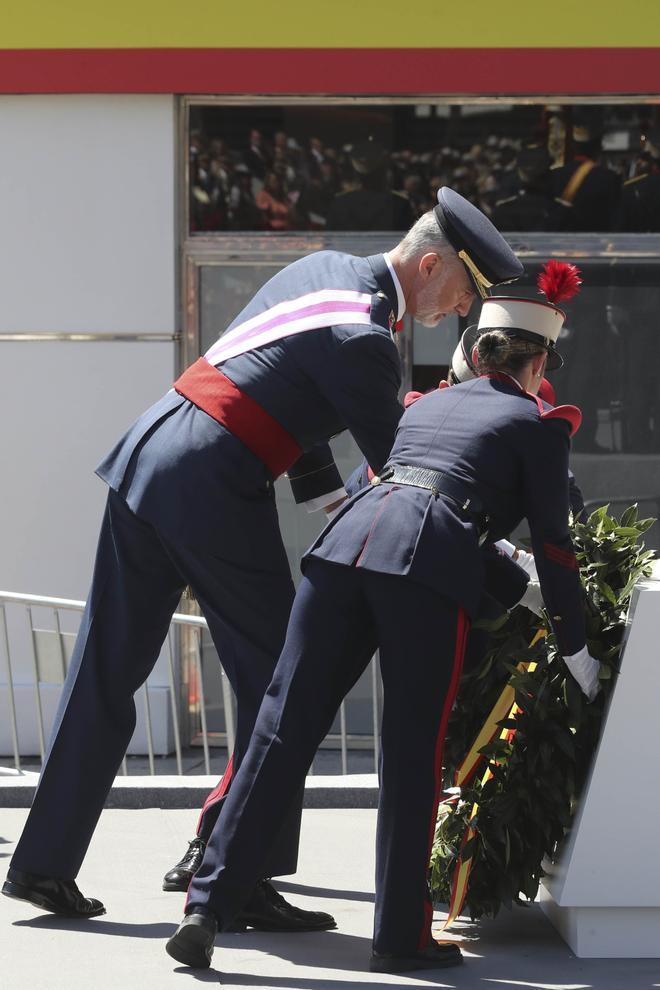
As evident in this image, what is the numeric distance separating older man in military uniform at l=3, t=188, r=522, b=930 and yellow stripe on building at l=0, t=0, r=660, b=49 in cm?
387

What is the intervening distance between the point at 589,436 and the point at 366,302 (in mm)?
4227

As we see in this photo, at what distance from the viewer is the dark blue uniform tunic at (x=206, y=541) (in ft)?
12.0

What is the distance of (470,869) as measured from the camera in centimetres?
361

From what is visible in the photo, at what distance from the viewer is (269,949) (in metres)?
3.64

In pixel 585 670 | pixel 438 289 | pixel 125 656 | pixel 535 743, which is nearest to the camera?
pixel 585 670

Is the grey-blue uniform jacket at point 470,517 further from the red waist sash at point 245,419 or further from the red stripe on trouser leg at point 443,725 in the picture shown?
the red waist sash at point 245,419

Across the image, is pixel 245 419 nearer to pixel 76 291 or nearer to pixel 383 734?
pixel 383 734

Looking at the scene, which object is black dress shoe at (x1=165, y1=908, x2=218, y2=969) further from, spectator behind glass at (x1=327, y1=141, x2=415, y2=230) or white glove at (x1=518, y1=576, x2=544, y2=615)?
spectator behind glass at (x1=327, y1=141, x2=415, y2=230)

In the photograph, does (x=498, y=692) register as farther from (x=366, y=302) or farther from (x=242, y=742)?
(x=366, y=302)

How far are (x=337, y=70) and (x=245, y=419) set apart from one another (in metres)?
4.13

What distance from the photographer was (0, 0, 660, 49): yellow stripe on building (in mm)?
7309

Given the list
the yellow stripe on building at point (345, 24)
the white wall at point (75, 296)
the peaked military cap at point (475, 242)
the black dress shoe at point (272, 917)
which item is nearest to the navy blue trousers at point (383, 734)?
the black dress shoe at point (272, 917)

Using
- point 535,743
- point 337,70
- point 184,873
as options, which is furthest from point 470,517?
point 337,70

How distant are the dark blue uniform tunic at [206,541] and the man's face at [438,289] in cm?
8
